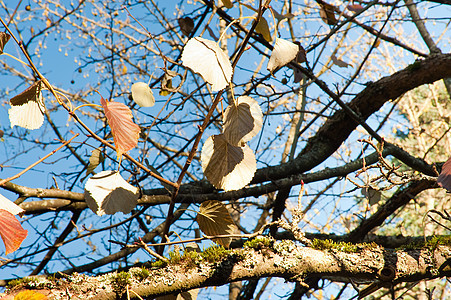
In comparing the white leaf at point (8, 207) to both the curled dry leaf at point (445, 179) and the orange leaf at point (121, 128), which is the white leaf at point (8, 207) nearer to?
the orange leaf at point (121, 128)

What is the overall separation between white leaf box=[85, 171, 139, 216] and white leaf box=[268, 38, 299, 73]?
1.73ft

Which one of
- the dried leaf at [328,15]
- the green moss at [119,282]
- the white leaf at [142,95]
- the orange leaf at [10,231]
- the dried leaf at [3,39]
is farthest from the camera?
the dried leaf at [328,15]

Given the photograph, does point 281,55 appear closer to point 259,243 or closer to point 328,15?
point 259,243

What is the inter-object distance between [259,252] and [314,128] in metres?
4.55

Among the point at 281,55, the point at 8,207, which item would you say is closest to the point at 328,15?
the point at 281,55

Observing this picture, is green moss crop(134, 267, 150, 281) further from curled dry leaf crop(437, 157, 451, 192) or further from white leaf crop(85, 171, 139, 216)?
curled dry leaf crop(437, 157, 451, 192)

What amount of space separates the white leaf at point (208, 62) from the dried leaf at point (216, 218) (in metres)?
0.44

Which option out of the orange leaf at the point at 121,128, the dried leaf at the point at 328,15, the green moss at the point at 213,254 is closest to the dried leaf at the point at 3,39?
the orange leaf at the point at 121,128

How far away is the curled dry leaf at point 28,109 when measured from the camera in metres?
1.06

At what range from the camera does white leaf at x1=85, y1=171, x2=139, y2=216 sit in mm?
1003

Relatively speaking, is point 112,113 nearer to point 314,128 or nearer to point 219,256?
point 219,256

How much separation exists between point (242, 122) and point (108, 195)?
1.36 ft

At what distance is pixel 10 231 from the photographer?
0.85 metres

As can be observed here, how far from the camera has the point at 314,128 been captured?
5.53 meters
